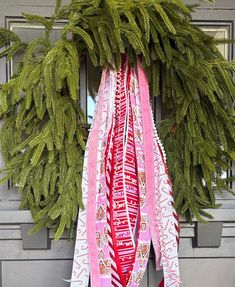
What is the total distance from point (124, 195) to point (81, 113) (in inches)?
15.4

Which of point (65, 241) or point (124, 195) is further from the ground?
point (124, 195)

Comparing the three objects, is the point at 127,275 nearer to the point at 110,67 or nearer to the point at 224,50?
the point at 110,67

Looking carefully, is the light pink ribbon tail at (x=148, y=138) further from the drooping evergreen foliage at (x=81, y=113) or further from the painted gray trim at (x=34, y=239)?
the painted gray trim at (x=34, y=239)

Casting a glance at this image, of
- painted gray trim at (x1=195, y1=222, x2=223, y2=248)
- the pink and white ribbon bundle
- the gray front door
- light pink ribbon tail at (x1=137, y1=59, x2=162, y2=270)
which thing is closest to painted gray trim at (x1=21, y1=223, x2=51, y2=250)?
the gray front door

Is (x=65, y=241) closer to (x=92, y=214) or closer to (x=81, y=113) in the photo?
(x=92, y=214)

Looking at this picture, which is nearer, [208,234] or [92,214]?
[92,214]

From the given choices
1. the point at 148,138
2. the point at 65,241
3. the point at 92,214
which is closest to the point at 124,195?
the point at 92,214

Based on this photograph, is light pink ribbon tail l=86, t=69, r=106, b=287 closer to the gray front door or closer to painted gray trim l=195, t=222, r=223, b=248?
the gray front door

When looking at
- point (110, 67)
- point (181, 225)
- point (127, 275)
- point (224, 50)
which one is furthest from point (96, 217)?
point (224, 50)

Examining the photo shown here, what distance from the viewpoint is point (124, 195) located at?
5.56ft

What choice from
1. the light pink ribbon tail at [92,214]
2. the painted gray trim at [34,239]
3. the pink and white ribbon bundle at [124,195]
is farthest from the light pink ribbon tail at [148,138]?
the painted gray trim at [34,239]

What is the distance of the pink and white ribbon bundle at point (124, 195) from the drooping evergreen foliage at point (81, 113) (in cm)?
6

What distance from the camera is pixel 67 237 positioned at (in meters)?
1.77

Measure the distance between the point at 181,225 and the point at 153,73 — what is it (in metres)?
0.70
